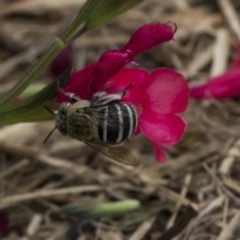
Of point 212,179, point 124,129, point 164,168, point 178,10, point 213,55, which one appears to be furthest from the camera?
point 178,10

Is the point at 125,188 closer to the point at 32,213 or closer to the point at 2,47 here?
the point at 32,213

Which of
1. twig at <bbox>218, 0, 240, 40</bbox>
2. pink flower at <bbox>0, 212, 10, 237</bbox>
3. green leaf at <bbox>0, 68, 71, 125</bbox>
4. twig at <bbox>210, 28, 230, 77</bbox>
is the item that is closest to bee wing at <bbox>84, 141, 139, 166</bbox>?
green leaf at <bbox>0, 68, 71, 125</bbox>

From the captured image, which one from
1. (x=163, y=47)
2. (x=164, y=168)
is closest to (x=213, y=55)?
(x=163, y=47)

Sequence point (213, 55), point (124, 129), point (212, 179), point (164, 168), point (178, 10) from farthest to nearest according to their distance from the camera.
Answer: point (178, 10) → point (213, 55) → point (164, 168) → point (212, 179) → point (124, 129)

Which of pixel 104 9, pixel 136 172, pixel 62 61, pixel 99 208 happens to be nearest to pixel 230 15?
pixel 62 61

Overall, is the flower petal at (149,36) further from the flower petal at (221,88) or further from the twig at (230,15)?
the twig at (230,15)

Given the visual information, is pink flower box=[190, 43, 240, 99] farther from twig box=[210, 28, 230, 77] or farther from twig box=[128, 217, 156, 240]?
twig box=[210, 28, 230, 77]

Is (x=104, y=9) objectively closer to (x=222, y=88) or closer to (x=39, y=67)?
(x=39, y=67)
